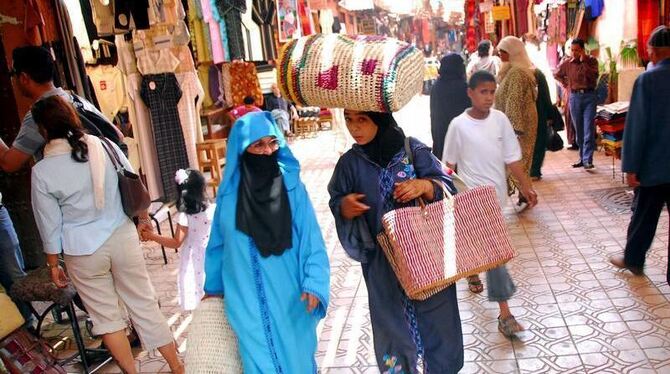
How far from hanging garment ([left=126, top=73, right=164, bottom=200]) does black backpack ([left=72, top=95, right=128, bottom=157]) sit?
3.93m

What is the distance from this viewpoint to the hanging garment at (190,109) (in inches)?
302

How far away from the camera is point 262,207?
2.46 meters

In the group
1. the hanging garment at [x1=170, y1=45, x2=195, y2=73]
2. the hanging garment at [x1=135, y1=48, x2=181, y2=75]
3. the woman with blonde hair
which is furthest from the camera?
the hanging garment at [x1=170, y1=45, x2=195, y2=73]

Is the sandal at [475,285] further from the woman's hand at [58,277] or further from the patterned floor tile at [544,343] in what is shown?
the woman's hand at [58,277]

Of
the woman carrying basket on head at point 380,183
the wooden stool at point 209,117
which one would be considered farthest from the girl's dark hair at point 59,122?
the wooden stool at point 209,117

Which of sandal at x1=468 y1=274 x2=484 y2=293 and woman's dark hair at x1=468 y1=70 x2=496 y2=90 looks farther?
sandal at x1=468 y1=274 x2=484 y2=293

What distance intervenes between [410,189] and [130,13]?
4.77 meters

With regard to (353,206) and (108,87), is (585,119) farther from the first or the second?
(353,206)

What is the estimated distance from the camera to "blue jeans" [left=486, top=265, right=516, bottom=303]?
11.1 ft

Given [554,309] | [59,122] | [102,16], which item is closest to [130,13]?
[102,16]

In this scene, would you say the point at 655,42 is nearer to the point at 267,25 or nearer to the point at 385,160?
the point at 385,160

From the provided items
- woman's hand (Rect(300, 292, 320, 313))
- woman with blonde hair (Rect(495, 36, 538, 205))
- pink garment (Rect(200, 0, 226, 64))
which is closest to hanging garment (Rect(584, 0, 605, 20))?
woman with blonde hair (Rect(495, 36, 538, 205))

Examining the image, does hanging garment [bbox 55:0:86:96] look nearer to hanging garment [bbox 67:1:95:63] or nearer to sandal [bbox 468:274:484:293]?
hanging garment [bbox 67:1:95:63]

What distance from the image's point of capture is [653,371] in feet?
9.77
